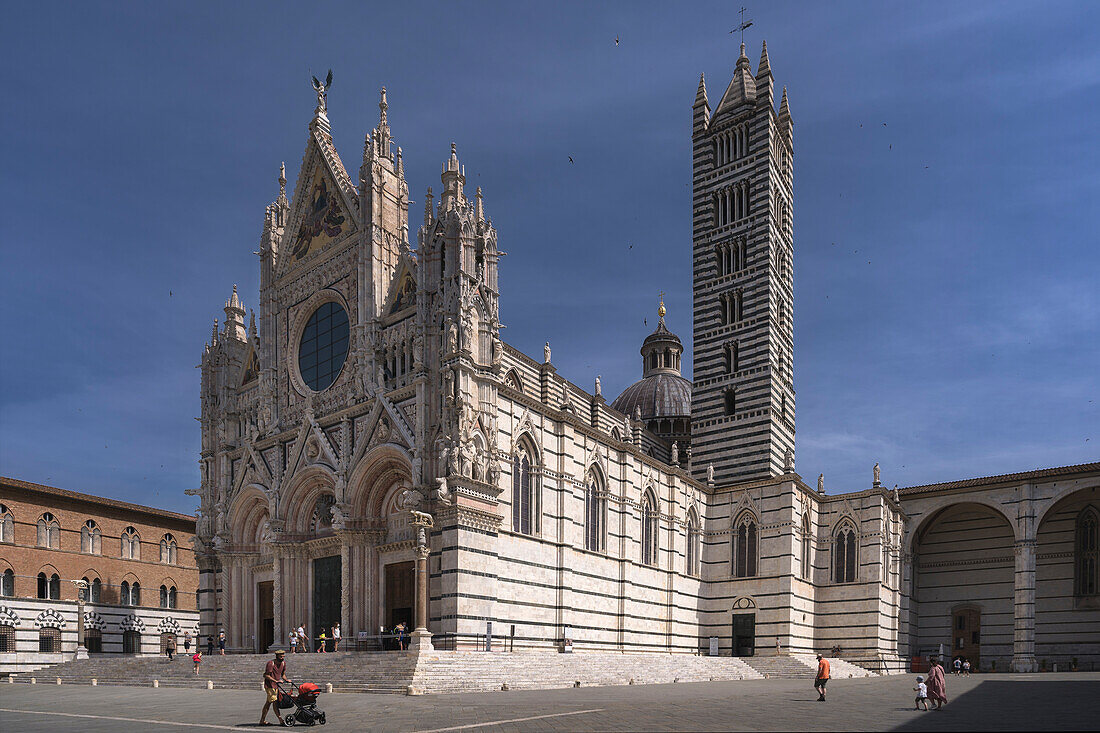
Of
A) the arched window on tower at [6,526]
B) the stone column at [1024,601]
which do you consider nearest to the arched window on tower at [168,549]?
the arched window on tower at [6,526]

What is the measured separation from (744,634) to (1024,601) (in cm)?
1512

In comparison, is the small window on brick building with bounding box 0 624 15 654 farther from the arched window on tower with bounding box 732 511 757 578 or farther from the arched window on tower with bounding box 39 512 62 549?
the arched window on tower with bounding box 732 511 757 578

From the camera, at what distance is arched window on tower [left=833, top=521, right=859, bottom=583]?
44156 mm

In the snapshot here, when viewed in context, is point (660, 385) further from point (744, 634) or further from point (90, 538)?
point (90, 538)

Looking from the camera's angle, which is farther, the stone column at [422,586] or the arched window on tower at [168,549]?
the arched window on tower at [168,549]

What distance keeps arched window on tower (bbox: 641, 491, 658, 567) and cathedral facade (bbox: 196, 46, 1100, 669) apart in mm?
100

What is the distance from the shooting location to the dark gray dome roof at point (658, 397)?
2440 inches

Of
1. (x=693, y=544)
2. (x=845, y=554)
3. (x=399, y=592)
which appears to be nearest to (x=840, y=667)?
(x=845, y=554)

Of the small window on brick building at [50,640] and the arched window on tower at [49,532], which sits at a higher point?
the arched window on tower at [49,532]

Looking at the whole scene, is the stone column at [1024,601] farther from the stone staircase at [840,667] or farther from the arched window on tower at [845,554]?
the stone staircase at [840,667]

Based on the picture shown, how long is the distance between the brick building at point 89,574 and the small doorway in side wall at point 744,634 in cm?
2749

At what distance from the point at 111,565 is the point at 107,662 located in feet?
38.9

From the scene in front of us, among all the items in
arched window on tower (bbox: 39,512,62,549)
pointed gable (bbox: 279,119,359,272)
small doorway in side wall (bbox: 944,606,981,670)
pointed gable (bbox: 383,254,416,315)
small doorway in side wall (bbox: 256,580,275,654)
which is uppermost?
pointed gable (bbox: 279,119,359,272)

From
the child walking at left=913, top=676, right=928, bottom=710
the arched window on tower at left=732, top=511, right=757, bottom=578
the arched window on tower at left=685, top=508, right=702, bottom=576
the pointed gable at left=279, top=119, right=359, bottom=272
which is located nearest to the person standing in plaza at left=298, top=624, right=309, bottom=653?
the pointed gable at left=279, top=119, right=359, bottom=272
